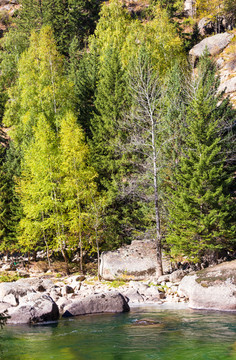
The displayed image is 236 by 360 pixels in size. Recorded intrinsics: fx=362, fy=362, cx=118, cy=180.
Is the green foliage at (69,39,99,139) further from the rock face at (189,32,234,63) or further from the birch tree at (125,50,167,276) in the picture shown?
the rock face at (189,32,234,63)

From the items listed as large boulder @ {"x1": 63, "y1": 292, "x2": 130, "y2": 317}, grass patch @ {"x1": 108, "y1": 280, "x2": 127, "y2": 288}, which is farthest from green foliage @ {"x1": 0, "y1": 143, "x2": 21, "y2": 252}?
large boulder @ {"x1": 63, "y1": 292, "x2": 130, "y2": 317}

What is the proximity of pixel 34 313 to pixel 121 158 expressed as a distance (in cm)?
1422

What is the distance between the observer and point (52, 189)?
77.7 feet

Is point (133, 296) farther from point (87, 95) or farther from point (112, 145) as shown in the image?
point (87, 95)

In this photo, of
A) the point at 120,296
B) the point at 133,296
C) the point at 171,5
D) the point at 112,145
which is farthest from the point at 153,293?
the point at 171,5

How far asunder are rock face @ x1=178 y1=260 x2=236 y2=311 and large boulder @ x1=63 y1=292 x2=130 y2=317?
2776 mm

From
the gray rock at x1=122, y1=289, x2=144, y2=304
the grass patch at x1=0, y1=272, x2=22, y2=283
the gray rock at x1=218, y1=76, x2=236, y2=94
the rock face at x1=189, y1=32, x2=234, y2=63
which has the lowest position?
the gray rock at x1=122, y1=289, x2=144, y2=304

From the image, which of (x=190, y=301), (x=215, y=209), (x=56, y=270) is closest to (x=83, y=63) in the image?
(x=56, y=270)

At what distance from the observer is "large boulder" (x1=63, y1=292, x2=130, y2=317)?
47.8 feet

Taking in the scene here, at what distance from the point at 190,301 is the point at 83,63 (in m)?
29.1

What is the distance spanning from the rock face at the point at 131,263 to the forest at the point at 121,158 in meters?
0.88

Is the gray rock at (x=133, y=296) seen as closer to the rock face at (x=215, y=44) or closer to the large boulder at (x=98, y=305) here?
the large boulder at (x=98, y=305)

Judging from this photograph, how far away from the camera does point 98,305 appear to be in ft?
48.8

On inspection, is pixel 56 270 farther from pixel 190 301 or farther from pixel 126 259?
pixel 190 301
